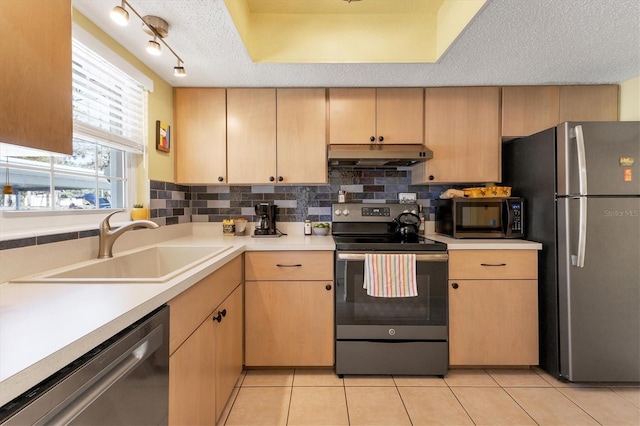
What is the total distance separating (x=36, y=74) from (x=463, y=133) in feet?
7.86

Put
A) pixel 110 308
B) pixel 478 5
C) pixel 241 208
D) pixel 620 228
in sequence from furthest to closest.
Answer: pixel 241 208
pixel 620 228
pixel 478 5
pixel 110 308

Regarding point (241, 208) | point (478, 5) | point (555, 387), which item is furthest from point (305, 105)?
point (555, 387)

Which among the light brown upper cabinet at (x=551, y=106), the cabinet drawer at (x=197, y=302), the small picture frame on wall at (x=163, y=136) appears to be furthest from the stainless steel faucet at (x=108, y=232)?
the light brown upper cabinet at (x=551, y=106)

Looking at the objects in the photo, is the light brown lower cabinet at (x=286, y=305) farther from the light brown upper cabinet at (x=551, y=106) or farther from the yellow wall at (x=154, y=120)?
the light brown upper cabinet at (x=551, y=106)

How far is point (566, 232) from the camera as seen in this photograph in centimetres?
181

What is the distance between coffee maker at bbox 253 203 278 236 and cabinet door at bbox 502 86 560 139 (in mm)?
1991

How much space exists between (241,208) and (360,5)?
1.74 metres

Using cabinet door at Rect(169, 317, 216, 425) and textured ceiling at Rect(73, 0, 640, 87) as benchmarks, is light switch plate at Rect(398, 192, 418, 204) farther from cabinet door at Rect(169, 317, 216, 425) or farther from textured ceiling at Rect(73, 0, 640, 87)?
cabinet door at Rect(169, 317, 216, 425)

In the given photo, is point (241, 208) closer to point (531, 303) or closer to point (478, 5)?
point (478, 5)

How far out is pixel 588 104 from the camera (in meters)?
2.24

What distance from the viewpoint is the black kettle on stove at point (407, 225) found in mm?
2201

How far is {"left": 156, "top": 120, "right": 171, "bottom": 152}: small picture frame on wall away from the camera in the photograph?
6.70 ft

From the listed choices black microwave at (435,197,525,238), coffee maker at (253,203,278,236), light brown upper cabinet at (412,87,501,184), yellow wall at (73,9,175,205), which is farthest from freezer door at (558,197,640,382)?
yellow wall at (73,9,175,205)

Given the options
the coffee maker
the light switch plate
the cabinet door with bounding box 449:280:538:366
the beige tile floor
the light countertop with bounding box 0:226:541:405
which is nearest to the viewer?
the light countertop with bounding box 0:226:541:405
